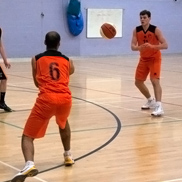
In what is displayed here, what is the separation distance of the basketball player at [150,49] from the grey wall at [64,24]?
10875mm

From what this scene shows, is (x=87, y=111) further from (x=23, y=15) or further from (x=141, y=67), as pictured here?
(x=23, y=15)

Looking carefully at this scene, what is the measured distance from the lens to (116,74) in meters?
16.5

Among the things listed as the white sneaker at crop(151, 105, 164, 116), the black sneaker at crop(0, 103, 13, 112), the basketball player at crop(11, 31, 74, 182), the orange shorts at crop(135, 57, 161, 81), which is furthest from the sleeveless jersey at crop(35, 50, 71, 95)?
the orange shorts at crop(135, 57, 161, 81)

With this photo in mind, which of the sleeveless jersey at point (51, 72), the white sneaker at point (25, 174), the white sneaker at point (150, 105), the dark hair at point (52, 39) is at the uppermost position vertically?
the dark hair at point (52, 39)

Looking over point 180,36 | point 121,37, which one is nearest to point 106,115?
point 121,37

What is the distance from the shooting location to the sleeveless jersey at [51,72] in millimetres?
5949

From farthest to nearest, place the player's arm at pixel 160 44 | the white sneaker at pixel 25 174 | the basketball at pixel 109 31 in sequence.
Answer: the basketball at pixel 109 31, the player's arm at pixel 160 44, the white sneaker at pixel 25 174

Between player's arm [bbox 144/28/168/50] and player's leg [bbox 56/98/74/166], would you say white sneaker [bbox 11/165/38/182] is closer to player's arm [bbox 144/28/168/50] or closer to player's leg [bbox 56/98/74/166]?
player's leg [bbox 56/98/74/166]

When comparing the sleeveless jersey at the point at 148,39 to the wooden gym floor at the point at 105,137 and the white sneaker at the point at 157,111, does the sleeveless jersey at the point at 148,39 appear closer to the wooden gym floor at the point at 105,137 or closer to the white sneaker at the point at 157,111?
the white sneaker at the point at 157,111

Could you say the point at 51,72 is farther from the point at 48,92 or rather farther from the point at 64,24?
the point at 64,24

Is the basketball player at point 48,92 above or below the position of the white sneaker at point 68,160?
above

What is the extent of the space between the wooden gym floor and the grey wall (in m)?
6.34

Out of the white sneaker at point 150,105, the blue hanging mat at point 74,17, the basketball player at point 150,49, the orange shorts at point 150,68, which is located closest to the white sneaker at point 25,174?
the basketball player at point 150,49

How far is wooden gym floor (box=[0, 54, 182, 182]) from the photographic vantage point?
20.2ft
